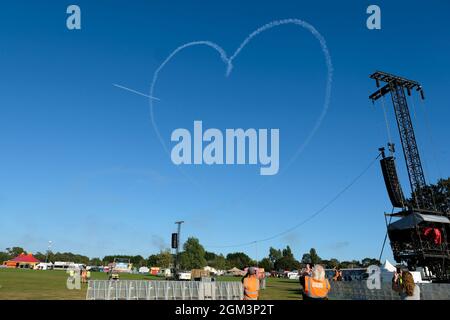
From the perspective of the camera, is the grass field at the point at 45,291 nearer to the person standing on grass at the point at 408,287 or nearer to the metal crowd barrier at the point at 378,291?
the metal crowd barrier at the point at 378,291

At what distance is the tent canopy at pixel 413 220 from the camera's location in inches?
1688

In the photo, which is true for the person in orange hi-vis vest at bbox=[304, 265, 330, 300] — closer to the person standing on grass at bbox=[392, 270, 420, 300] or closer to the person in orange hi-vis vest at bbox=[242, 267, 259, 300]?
the person in orange hi-vis vest at bbox=[242, 267, 259, 300]

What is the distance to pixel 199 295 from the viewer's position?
2477cm

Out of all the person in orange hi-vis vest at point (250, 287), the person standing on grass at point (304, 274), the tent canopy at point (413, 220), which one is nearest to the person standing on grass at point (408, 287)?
the person standing on grass at point (304, 274)

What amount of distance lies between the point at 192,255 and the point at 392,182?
86.0 metres

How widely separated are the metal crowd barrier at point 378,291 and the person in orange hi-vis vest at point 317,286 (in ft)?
35.0

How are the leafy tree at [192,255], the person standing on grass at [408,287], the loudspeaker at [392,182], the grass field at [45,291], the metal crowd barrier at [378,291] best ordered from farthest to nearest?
the leafy tree at [192,255], the loudspeaker at [392,182], the grass field at [45,291], the metal crowd barrier at [378,291], the person standing on grass at [408,287]

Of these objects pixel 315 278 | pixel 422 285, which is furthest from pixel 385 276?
pixel 315 278

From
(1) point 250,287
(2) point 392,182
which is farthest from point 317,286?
(2) point 392,182

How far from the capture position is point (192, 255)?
398ft

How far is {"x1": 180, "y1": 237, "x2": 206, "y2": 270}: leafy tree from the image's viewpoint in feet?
389

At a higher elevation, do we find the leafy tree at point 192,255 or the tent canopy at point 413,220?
the leafy tree at point 192,255

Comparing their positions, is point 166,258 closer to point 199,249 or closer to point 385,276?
point 199,249
